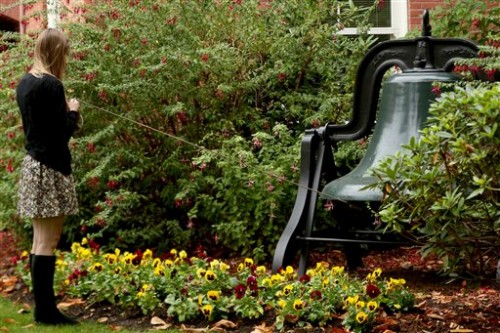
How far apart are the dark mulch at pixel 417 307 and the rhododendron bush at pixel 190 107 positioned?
0.88 meters

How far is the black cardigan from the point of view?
5.74 meters

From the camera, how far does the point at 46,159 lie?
584 centimetres

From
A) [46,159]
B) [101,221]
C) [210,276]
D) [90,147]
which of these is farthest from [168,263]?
[90,147]

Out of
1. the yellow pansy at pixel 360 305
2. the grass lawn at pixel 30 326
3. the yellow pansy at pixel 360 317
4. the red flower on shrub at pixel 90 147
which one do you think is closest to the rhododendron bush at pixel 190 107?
the red flower on shrub at pixel 90 147

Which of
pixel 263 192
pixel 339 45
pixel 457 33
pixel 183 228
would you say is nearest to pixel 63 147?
pixel 263 192

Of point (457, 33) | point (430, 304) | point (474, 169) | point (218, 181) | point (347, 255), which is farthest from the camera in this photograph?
point (457, 33)

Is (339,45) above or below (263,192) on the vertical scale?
above

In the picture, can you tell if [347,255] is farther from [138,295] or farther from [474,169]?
[474,169]

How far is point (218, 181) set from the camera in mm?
8156

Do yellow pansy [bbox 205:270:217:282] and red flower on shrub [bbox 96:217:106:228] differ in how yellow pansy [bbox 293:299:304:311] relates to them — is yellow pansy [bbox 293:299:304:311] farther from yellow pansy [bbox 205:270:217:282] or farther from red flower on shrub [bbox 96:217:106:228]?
red flower on shrub [bbox 96:217:106:228]

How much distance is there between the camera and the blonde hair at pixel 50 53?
18.9 feet

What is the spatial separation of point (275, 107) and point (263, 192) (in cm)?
116

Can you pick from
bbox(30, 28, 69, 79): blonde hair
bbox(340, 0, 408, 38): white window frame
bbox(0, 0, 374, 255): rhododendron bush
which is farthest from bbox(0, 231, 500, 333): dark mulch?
bbox(340, 0, 408, 38): white window frame

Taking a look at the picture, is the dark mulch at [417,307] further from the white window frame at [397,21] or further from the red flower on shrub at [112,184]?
the white window frame at [397,21]
